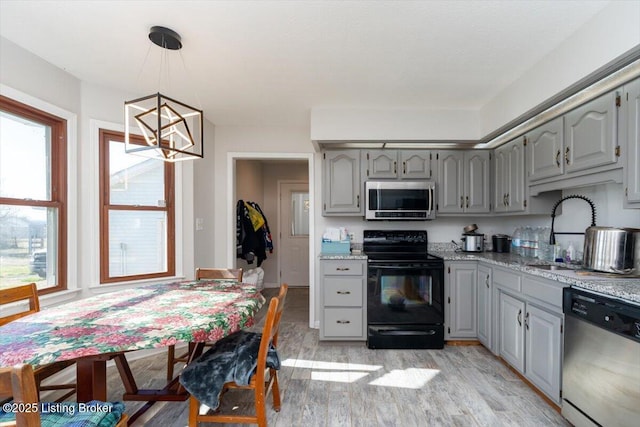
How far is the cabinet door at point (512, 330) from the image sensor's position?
2264mm

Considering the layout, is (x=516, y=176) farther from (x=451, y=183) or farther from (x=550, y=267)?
(x=550, y=267)

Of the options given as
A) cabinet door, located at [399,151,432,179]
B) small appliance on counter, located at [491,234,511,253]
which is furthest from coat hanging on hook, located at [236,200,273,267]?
small appliance on counter, located at [491,234,511,253]

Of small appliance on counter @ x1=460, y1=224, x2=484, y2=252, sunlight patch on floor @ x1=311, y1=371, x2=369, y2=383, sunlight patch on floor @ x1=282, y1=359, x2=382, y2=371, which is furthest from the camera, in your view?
small appliance on counter @ x1=460, y1=224, x2=484, y2=252

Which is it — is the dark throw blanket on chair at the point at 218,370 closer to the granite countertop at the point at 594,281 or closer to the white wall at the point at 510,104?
the granite countertop at the point at 594,281

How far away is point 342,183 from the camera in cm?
341

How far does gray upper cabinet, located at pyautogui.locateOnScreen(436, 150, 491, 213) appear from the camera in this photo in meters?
3.35

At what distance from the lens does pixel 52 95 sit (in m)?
2.33

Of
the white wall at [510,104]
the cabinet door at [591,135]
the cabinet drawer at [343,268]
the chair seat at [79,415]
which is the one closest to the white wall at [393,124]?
the white wall at [510,104]

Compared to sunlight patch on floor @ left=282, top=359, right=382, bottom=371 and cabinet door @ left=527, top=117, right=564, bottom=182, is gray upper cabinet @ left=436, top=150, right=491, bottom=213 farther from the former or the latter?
sunlight patch on floor @ left=282, top=359, right=382, bottom=371

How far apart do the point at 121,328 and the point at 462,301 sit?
2831 millimetres

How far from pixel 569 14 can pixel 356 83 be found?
1395 mm

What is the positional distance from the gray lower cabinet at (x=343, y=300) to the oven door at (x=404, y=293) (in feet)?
0.27

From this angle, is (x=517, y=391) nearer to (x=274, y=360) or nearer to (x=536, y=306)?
(x=536, y=306)

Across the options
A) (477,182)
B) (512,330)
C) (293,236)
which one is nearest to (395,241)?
(477,182)
